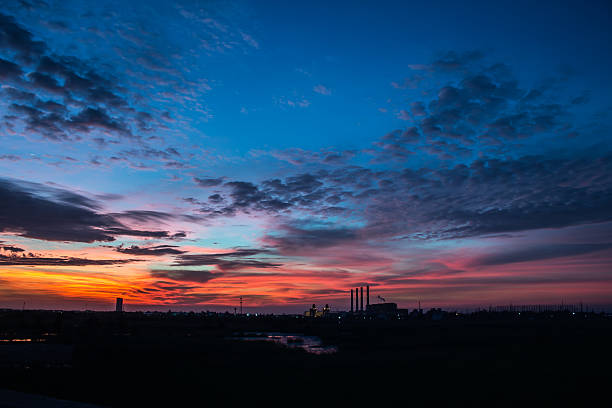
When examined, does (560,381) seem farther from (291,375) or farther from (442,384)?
(291,375)

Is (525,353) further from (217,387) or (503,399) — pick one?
(217,387)

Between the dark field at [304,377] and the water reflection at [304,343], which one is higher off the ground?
the dark field at [304,377]

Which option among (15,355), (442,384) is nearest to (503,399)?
(442,384)

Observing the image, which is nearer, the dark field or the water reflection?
the dark field

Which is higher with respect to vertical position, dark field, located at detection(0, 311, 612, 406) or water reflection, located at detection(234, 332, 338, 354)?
dark field, located at detection(0, 311, 612, 406)

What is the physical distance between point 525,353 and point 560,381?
1638 cm

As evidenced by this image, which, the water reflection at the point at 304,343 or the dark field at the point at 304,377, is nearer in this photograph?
the dark field at the point at 304,377

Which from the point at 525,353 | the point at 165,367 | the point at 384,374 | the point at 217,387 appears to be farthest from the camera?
the point at 525,353

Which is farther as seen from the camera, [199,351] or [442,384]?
[199,351]

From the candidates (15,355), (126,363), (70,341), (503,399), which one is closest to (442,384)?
(503,399)

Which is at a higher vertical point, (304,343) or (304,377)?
(304,377)

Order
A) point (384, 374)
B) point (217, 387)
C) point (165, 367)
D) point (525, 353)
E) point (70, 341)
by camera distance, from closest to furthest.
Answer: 1. point (217, 387)
2. point (384, 374)
3. point (165, 367)
4. point (525, 353)
5. point (70, 341)

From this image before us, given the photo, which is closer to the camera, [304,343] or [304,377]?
[304,377]

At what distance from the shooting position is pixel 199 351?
45.1 m
